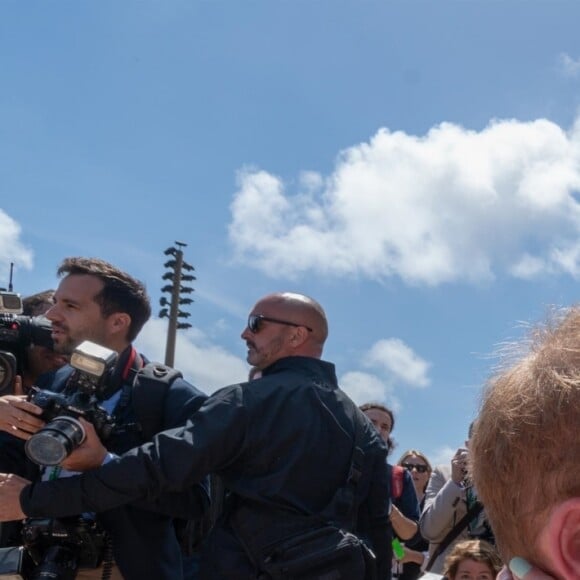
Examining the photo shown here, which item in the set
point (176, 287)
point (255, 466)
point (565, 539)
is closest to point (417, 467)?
point (255, 466)

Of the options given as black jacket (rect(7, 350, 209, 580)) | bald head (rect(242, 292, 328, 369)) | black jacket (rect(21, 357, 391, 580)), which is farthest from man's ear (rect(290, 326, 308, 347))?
black jacket (rect(7, 350, 209, 580))

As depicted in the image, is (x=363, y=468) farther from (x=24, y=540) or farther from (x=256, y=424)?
(x=24, y=540)

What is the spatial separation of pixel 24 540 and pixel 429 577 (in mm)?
1408

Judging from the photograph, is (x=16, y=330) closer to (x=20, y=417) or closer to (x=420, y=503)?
(x=20, y=417)

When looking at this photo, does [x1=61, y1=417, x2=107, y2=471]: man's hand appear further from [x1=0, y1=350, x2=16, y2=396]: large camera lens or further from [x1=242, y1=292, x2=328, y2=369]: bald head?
[x1=242, y1=292, x2=328, y2=369]: bald head

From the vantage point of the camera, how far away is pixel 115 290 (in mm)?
3166

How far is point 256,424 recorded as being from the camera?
2619mm

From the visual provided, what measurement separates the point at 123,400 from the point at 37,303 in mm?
1713

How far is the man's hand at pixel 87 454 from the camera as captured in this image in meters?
2.53

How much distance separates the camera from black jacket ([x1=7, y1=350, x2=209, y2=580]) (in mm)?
2641

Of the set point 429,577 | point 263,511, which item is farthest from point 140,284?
point 429,577

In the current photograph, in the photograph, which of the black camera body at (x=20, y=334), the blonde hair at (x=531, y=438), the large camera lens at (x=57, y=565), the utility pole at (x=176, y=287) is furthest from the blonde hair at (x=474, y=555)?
the utility pole at (x=176, y=287)

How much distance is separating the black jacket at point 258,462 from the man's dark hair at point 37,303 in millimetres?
1818

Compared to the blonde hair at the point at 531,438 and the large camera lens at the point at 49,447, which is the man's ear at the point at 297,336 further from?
the blonde hair at the point at 531,438
